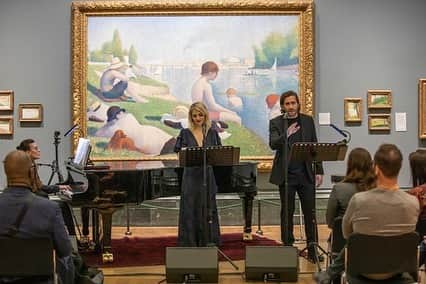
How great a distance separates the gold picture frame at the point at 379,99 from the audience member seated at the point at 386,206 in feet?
15.4

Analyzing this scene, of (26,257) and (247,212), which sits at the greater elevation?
(26,257)

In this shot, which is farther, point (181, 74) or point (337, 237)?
point (181, 74)

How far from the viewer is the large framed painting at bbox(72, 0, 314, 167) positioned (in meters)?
7.75

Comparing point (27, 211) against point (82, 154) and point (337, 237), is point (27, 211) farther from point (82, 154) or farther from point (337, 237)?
point (82, 154)

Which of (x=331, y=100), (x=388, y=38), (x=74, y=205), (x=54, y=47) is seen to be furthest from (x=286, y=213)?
(x=54, y=47)

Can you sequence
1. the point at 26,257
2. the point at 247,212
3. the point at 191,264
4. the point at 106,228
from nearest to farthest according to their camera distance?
the point at 26,257 → the point at 191,264 → the point at 106,228 → the point at 247,212

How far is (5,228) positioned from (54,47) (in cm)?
506

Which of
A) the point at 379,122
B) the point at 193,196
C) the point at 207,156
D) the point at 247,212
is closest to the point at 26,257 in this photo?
the point at 207,156

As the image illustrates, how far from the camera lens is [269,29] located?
25.5 ft

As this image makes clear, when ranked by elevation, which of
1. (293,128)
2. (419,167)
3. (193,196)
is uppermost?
(293,128)

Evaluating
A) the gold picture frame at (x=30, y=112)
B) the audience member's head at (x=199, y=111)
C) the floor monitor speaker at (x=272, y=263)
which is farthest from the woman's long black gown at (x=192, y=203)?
the gold picture frame at (x=30, y=112)

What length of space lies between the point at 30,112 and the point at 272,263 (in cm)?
434

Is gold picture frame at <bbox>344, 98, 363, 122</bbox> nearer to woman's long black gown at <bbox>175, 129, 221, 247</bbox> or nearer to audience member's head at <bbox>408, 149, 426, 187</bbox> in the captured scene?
woman's long black gown at <bbox>175, 129, 221, 247</bbox>

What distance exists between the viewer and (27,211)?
312 centimetres
